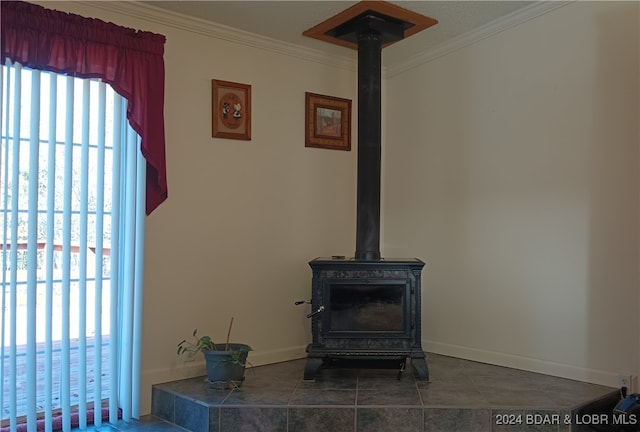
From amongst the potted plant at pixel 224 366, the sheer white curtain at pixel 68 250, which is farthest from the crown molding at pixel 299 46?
the potted plant at pixel 224 366

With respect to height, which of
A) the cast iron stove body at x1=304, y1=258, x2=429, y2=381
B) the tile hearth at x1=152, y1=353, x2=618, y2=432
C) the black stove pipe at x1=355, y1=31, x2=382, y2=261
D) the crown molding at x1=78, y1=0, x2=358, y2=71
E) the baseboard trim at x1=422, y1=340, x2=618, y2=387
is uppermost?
the crown molding at x1=78, y1=0, x2=358, y2=71

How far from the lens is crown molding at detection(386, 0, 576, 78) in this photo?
3.24 metres

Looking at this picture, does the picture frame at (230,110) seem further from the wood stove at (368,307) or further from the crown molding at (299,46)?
the wood stove at (368,307)

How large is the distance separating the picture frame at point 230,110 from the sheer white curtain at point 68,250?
22.3 inches

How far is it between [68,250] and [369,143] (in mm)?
1762

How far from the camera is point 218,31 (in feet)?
11.4

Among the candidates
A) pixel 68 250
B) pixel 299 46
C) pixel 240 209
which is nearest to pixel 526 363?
pixel 240 209

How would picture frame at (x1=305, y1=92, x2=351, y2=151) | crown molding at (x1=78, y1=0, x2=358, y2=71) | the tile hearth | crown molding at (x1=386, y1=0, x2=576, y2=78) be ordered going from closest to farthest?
the tile hearth < crown molding at (x1=78, y1=0, x2=358, y2=71) < crown molding at (x1=386, y1=0, x2=576, y2=78) < picture frame at (x1=305, y1=92, x2=351, y2=151)

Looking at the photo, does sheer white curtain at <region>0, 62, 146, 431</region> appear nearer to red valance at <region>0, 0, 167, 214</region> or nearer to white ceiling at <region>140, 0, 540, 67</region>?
red valance at <region>0, 0, 167, 214</region>

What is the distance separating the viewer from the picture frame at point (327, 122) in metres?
3.90

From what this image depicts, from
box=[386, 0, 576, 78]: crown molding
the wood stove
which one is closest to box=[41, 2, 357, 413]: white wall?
box=[386, 0, 576, 78]: crown molding

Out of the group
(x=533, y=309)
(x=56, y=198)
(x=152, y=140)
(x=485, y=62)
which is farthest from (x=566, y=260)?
(x=56, y=198)

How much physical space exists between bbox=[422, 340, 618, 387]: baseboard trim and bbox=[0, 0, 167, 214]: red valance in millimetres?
2098

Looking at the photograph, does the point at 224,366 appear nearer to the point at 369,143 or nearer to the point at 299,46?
the point at 369,143
